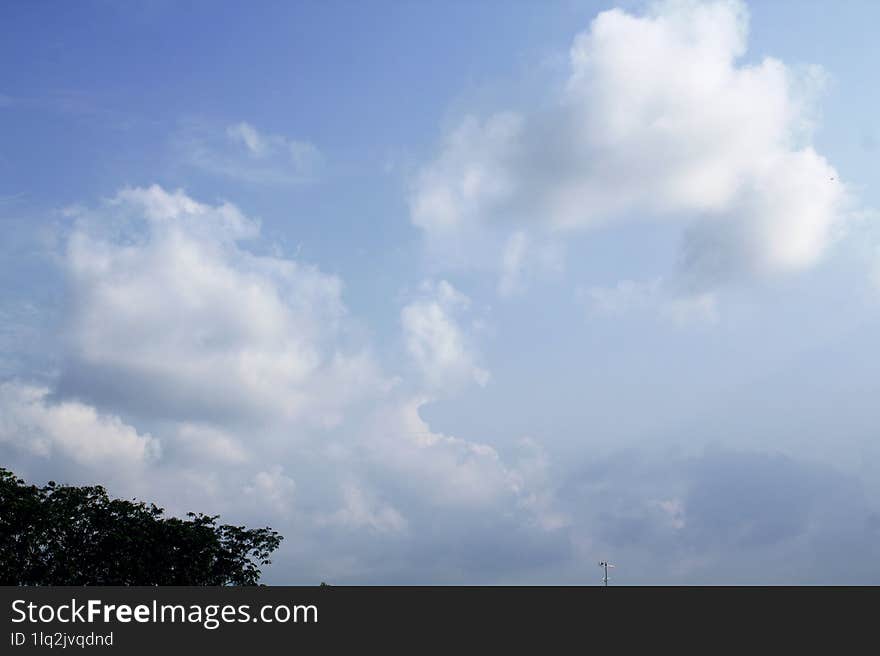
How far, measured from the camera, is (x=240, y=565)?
7519 centimetres

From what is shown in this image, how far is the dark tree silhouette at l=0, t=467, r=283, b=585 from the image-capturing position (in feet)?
199

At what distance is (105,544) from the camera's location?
67.6 metres

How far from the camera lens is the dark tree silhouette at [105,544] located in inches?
2387
